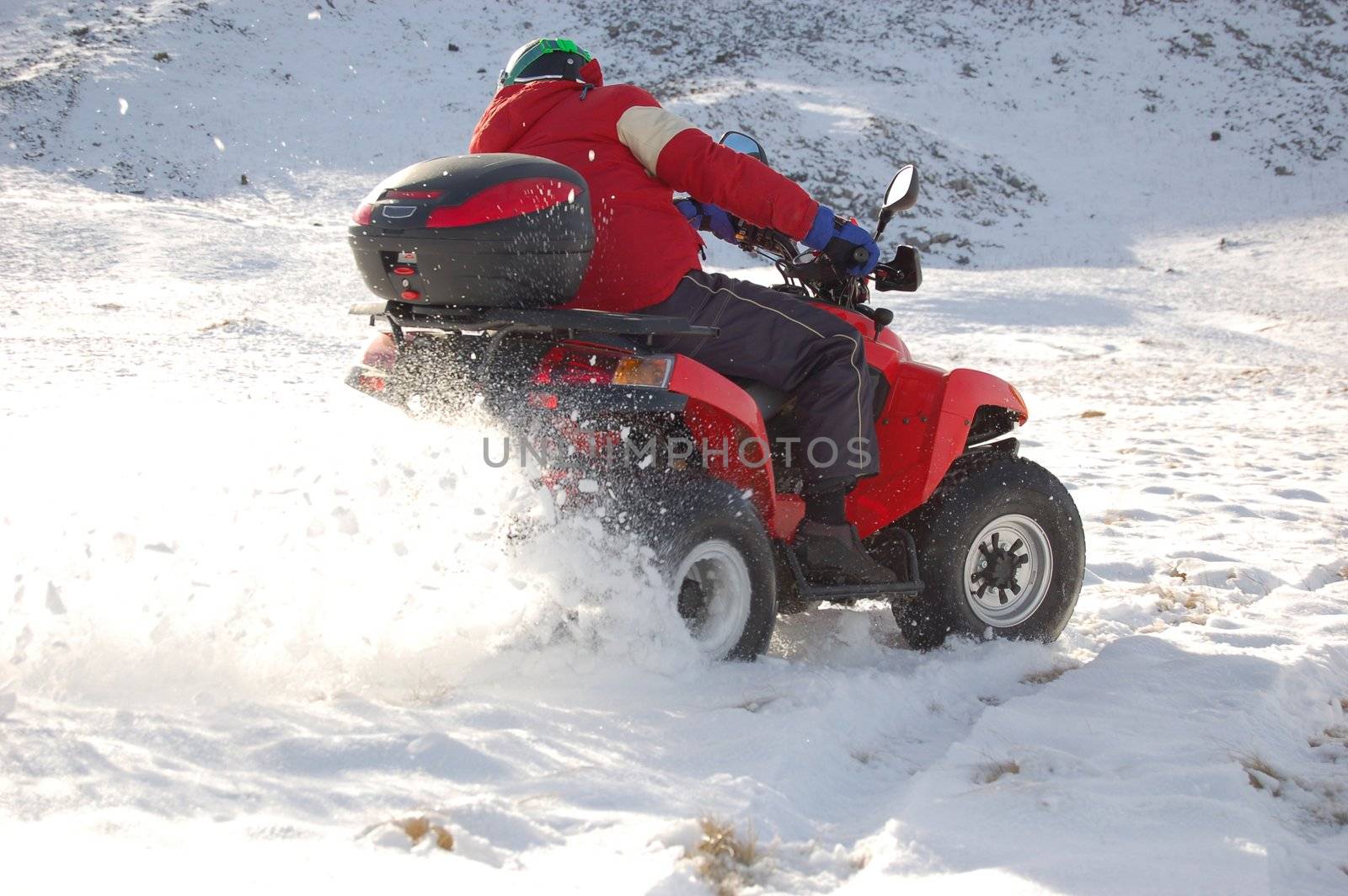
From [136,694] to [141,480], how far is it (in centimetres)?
142

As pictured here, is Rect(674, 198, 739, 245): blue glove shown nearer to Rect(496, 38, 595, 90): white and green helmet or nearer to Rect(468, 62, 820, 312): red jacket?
Rect(468, 62, 820, 312): red jacket

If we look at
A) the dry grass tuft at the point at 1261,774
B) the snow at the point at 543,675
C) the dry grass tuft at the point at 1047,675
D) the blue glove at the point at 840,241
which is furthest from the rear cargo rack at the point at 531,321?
the dry grass tuft at the point at 1261,774

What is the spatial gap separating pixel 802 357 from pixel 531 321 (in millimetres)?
982

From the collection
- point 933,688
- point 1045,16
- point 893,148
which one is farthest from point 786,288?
point 1045,16

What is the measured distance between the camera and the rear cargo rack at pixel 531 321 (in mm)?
3166

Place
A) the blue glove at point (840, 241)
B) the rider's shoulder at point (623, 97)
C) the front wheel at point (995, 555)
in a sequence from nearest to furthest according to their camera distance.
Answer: the rider's shoulder at point (623, 97), the blue glove at point (840, 241), the front wheel at point (995, 555)

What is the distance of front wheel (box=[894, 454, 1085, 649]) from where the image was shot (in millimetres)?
4051

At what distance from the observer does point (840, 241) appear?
3734 millimetres

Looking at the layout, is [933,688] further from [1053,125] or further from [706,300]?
[1053,125]

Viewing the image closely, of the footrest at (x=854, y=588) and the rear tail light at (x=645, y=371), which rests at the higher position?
the rear tail light at (x=645, y=371)

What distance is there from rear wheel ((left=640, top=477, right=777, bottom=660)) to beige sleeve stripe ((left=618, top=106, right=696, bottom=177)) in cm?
99

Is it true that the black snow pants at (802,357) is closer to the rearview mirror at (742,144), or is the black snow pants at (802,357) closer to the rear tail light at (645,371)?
the rear tail light at (645,371)

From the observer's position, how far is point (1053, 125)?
2856 cm

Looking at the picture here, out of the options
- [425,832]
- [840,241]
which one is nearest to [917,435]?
[840,241]
